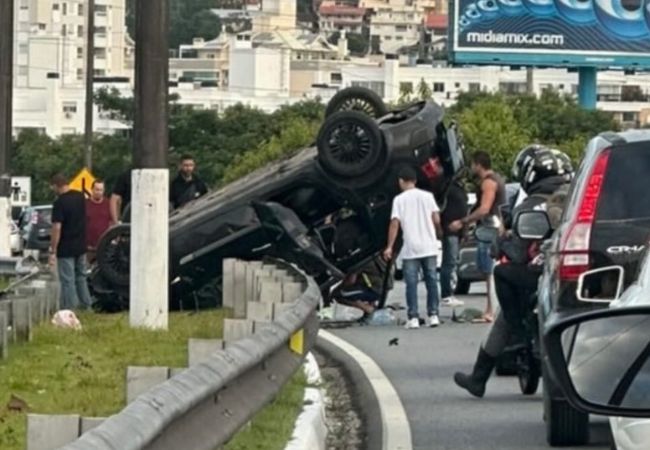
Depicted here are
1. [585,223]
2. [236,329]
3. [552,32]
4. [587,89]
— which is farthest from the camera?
[587,89]

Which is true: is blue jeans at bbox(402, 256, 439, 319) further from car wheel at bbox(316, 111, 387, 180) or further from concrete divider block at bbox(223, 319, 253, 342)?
concrete divider block at bbox(223, 319, 253, 342)

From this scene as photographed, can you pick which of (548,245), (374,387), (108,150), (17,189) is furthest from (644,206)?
(108,150)

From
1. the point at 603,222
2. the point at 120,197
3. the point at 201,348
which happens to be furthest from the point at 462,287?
the point at 201,348

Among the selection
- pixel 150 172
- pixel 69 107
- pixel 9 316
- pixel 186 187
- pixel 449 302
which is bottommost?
pixel 69 107

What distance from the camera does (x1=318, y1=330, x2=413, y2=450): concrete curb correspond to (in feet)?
37.5

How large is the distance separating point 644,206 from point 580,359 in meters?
6.12

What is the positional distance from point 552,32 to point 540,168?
68.1 metres

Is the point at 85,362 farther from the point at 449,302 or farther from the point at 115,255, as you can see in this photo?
the point at 449,302

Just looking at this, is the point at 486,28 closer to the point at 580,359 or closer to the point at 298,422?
the point at 298,422

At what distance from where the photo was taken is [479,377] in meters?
13.3

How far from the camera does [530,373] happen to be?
13.5 m

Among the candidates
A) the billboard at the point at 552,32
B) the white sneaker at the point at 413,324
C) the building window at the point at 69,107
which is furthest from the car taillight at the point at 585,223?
the building window at the point at 69,107

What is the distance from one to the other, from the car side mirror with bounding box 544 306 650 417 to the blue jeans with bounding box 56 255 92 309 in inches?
714

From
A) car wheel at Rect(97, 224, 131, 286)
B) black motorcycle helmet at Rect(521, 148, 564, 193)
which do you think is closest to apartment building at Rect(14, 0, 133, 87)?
car wheel at Rect(97, 224, 131, 286)
